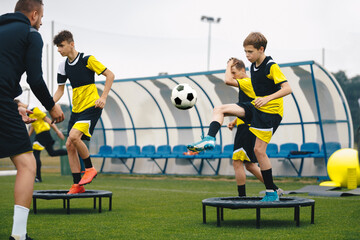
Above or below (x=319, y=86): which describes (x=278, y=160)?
below

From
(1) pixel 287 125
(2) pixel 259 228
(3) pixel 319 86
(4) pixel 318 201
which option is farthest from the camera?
(1) pixel 287 125

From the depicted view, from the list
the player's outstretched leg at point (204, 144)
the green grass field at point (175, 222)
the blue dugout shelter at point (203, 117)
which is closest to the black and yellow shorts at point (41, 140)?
the blue dugout shelter at point (203, 117)

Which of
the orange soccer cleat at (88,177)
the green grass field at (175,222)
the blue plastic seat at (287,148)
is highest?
the blue plastic seat at (287,148)

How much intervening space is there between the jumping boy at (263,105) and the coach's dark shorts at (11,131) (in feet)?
7.45

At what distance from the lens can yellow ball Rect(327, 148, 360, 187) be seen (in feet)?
36.3

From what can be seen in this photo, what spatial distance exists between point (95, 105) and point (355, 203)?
4.23 m

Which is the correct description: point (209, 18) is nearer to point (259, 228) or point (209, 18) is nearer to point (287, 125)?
point (287, 125)

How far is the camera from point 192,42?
3578cm

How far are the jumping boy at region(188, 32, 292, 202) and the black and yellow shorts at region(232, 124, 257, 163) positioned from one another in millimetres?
1011

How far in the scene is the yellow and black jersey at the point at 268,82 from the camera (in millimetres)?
5781

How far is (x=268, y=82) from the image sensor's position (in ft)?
19.2

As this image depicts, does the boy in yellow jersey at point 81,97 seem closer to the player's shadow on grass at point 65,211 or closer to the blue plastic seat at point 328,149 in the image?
the player's shadow on grass at point 65,211

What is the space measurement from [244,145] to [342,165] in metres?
4.94

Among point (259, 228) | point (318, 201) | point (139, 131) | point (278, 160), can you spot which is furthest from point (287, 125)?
point (259, 228)
